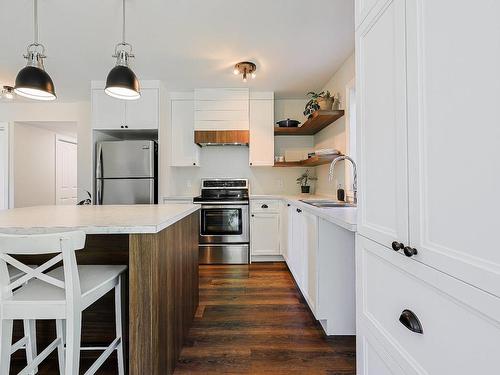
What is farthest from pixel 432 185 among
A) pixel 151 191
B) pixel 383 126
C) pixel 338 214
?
pixel 151 191

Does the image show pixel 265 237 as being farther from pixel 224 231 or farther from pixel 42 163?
pixel 42 163

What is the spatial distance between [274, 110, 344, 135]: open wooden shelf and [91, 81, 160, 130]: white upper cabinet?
5.64ft

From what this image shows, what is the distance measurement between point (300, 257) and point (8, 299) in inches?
78.2

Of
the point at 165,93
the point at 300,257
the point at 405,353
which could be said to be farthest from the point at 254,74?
the point at 405,353

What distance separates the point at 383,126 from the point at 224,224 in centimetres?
292

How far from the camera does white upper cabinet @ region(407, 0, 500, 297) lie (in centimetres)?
51

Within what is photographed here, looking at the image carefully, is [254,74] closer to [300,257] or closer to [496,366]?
[300,257]

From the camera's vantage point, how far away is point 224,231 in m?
3.61

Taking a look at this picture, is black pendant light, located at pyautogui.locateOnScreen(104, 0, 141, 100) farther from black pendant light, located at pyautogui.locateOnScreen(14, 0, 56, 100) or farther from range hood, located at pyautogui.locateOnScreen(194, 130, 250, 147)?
range hood, located at pyautogui.locateOnScreen(194, 130, 250, 147)

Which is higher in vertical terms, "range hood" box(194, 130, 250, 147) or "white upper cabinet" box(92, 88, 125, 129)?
"white upper cabinet" box(92, 88, 125, 129)

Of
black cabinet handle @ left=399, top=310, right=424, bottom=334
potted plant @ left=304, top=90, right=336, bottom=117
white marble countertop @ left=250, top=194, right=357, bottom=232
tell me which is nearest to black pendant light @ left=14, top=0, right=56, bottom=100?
white marble countertop @ left=250, top=194, right=357, bottom=232

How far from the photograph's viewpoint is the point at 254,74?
10.6 ft

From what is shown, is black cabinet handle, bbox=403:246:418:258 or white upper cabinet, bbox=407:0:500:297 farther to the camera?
black cabinet handle, bbox=403:246:418:258

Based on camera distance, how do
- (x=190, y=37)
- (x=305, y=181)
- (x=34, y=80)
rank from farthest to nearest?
1. (x=305, y=181)
2. (x=190, y=37)
3. (x=34, y=80)
